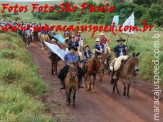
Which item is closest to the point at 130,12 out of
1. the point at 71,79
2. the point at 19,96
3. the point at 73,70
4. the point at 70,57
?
the point at 70,57

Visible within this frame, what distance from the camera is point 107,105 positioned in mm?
10367

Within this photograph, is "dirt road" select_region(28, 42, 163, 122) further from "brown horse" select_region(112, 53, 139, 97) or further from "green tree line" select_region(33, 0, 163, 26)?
"green tree line" select_region(33, 0, 163, 26)

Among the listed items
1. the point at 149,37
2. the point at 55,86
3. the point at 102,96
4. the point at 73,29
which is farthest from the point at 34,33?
the point at 102,96

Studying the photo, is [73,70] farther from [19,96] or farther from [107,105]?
[107,105]

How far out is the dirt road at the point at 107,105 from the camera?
895 cm

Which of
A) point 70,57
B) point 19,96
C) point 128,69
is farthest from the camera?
point 128,69

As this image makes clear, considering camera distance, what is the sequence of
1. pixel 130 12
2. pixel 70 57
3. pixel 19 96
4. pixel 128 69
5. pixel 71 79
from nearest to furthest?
1. pixel 19 96
2. pixel 71 79
3. pixel 70 57
4. pixel 128 69
5. pixel 130 12

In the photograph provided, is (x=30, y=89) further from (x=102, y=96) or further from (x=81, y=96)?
(x=102, y=96)

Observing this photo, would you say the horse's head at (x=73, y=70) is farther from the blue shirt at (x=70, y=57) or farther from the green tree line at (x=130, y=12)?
the green tree line at (x=130, y=12)

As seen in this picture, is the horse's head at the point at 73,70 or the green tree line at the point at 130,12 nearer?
the horse's head at the point at 73,70

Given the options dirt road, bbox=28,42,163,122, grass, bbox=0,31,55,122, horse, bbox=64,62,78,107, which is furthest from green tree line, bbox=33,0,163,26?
horse, bbox=64,62,78,107

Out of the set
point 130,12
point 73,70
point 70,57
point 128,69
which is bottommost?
point 128,69

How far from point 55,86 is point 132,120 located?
5380 mm

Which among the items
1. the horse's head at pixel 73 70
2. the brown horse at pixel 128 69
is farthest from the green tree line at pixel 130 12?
the horse's head at pixel 73 70
